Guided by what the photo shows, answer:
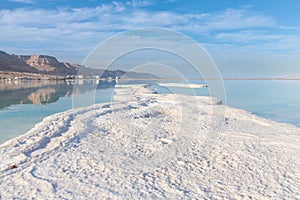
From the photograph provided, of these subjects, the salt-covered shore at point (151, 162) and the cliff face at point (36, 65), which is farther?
the cliff face at point (36, 65)

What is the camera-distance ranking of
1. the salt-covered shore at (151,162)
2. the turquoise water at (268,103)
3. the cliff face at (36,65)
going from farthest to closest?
the cliff face at (36,65)
the turquoise water at (268,103)
the salt-covered shore at (151,162)

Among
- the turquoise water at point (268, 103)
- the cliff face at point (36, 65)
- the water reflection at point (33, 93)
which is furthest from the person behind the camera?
the cliff face at point (36, 65)

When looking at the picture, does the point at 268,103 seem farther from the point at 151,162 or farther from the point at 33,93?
the point at 33,93

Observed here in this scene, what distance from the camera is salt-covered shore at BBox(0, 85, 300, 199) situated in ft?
12.5

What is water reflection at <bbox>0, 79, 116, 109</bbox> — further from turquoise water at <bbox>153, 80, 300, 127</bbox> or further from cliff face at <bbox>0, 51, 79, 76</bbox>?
cliff face at <bbox>0, 51, 79, 76</bbox>

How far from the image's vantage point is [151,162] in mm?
5020

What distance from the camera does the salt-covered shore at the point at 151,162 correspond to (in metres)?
3.82

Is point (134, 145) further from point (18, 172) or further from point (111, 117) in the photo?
point (111, 117)

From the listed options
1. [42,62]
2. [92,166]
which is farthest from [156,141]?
[42,62]

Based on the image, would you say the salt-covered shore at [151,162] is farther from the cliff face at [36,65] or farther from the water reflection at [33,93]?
the cliff face at [36,65]

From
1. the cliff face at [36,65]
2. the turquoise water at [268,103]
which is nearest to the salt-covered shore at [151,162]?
the turquoise water at [268,103]

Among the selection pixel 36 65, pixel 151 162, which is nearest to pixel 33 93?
pixel 151 162

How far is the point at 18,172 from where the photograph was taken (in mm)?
4371

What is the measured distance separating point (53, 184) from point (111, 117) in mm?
5713
